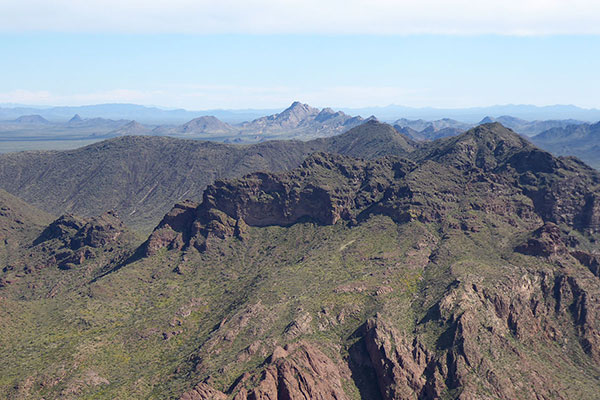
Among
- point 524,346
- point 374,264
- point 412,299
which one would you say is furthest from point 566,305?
point 374,264

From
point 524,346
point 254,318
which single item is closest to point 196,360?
point 254,318

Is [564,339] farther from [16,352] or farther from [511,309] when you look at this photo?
[16,352]

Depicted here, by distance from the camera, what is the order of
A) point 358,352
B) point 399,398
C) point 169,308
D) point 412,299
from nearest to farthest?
point 399,398 → point 358,352 → point 412,299 → point 169,308

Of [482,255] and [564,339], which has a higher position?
[482,255]

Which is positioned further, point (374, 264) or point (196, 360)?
point (374, 264)

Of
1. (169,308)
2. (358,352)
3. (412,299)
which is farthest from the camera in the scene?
(169,308)

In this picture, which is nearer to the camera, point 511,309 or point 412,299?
point 511,309

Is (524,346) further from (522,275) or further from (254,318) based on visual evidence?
(254,318)

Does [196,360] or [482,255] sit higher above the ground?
[482,255]

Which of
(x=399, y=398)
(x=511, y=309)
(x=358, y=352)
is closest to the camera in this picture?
(x=399, y=398)
